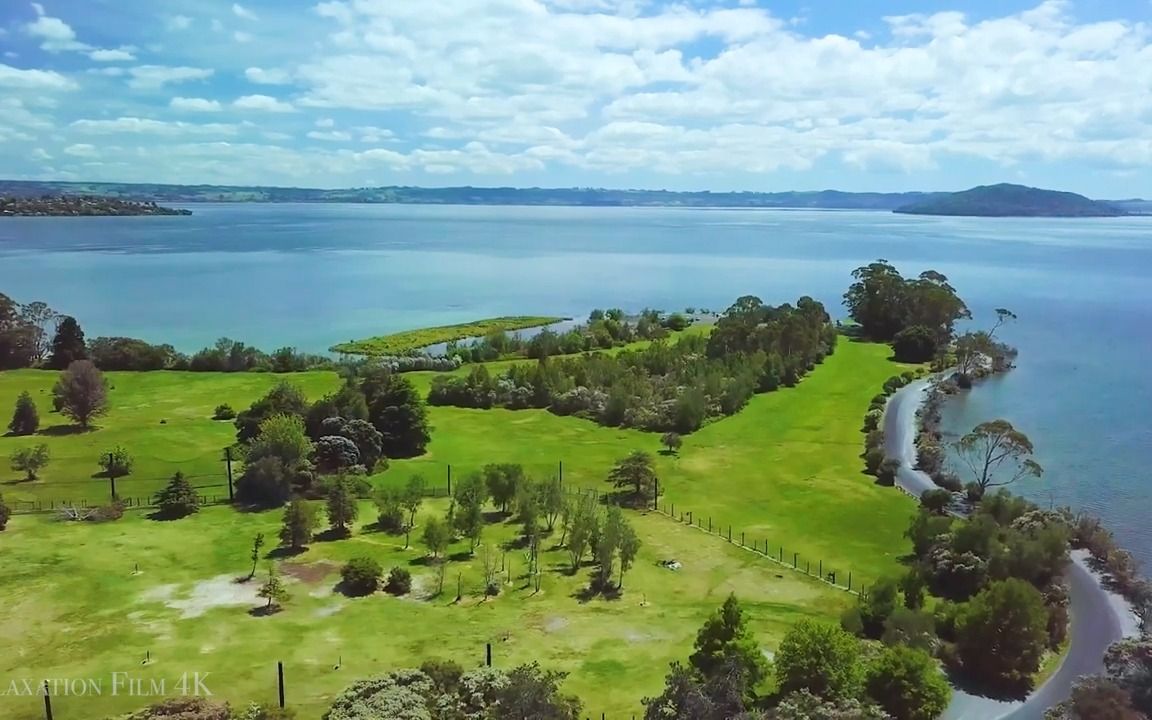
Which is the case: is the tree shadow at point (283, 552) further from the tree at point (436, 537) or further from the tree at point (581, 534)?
the tree at point (581, 534)

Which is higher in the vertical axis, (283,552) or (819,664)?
(819,664)

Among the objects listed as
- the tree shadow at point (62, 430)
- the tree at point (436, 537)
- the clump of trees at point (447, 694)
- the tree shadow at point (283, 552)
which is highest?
the clump of trees at point (447, 694)

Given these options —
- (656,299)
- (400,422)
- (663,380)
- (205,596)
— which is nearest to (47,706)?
(205,596)

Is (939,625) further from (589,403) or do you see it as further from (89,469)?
(89,469)

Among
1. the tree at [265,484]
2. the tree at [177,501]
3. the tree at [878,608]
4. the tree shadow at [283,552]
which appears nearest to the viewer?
the tree at [878,608]

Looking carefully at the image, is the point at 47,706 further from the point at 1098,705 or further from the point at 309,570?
the point at 1098,705

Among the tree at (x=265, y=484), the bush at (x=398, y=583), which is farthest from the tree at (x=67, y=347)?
the bush at (x=398, y=583)

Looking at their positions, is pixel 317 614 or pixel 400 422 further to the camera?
pixel 400 422
